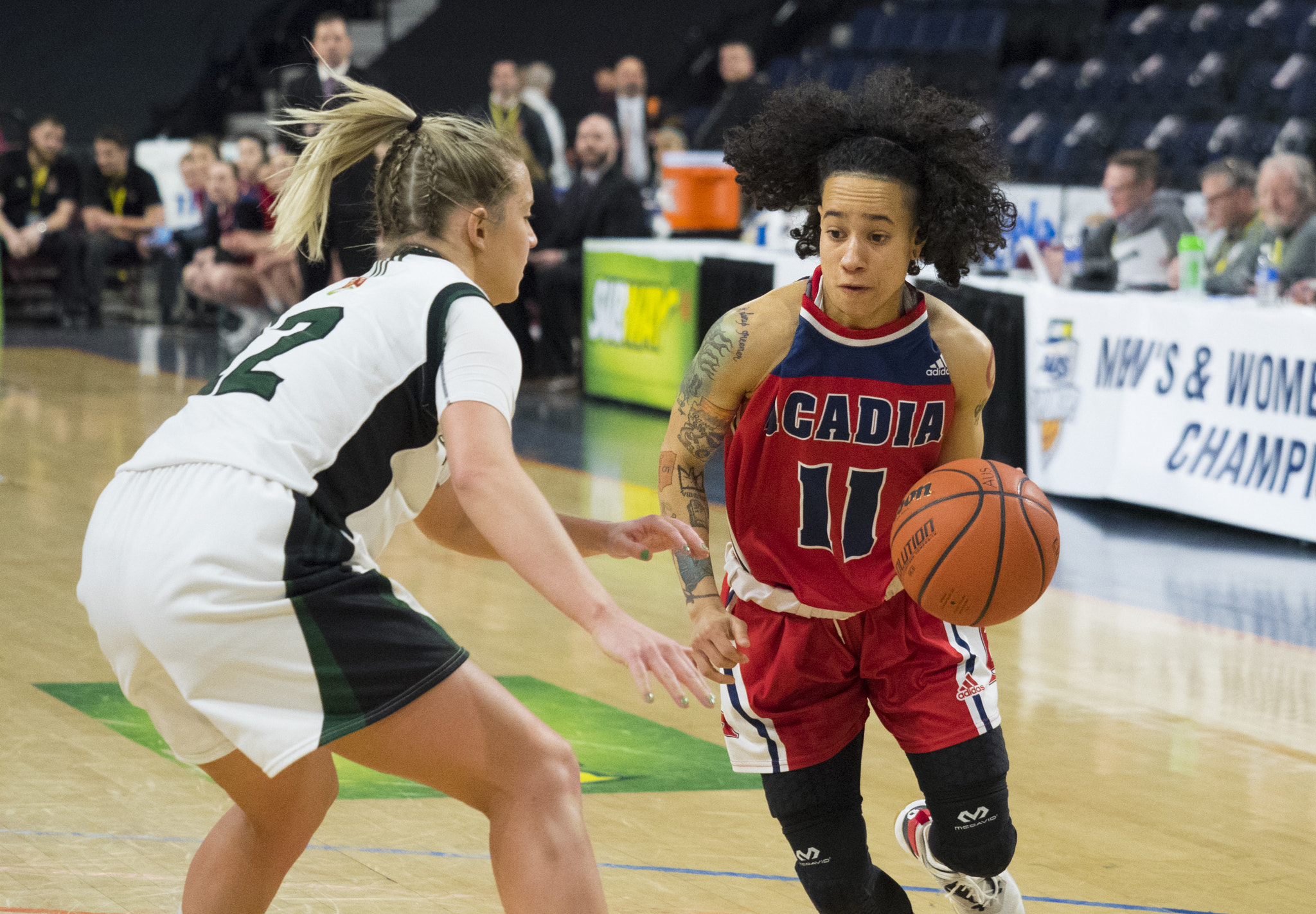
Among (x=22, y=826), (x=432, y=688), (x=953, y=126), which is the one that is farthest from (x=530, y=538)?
(x=22, y=826)

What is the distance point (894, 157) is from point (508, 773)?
1.32m

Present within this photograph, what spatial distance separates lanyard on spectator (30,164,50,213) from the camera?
48.8 feet

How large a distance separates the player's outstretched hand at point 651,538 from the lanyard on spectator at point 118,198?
13604 millimetres

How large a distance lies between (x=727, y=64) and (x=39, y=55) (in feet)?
31.0

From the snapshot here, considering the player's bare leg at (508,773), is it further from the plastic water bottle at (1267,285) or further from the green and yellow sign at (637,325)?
the green and yellow sign at (637,325)

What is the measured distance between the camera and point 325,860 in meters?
3.60

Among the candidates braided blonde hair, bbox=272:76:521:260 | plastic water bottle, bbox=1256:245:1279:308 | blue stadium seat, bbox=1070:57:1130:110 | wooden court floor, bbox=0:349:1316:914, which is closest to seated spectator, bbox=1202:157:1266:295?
plastic water bottle, bbox=1256:245:1279:308

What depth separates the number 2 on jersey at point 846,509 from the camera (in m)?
2.99

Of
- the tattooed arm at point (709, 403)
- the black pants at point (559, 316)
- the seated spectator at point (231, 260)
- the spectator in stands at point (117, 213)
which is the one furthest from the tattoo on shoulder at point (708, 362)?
the spectator in stands at point (117, 213)

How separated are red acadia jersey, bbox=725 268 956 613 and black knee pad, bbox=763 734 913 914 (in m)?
0.31

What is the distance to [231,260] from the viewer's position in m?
13.1

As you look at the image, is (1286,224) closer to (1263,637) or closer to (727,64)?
(1263,637)

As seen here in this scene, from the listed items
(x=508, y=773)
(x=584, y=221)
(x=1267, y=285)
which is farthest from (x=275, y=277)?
(x=508, y=773)

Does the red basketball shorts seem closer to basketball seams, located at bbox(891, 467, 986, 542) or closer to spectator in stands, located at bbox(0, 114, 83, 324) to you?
basketball seams, located at bbox(891, 467, 986, 542)
